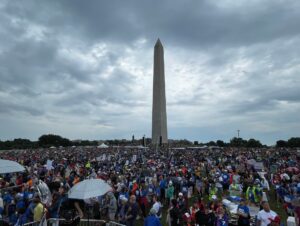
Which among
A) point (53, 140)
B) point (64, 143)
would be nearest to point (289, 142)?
point (64, 143)

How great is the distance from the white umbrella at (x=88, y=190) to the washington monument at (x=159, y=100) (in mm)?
53080

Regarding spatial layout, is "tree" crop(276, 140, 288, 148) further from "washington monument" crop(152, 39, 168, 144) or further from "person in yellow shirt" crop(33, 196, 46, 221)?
"person in yellow shirt" crop(33, 196, 46, 221)

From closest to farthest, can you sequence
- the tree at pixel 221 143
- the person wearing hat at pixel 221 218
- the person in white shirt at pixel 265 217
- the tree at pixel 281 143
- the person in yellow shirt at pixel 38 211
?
the person in white shirt at pixel 265 217 < the person wearing hat at pixel 221 218 < the person in yellow shirt at pixel 38 211 < the tree at pixel 281 143 < the tree at pixel 221 143

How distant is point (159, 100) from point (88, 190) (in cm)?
5499

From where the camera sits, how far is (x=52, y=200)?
987cm

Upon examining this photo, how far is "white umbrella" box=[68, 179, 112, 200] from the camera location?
8.10 meters

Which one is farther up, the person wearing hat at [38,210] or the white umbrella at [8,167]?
the white umbrella at [8,167]

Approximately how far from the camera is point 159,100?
207 feet

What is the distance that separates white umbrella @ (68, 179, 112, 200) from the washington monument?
174 feet

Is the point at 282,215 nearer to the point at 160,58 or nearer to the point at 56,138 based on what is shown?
the point at 160,58

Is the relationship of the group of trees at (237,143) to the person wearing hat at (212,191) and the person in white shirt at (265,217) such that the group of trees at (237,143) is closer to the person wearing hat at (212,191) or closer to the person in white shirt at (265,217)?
the person wearing hat at (212,191)

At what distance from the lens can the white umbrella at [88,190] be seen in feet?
26.6

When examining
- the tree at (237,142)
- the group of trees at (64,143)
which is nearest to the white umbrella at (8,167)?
the group of trees at (64,143)

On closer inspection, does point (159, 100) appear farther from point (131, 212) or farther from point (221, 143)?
point (131, 212)
